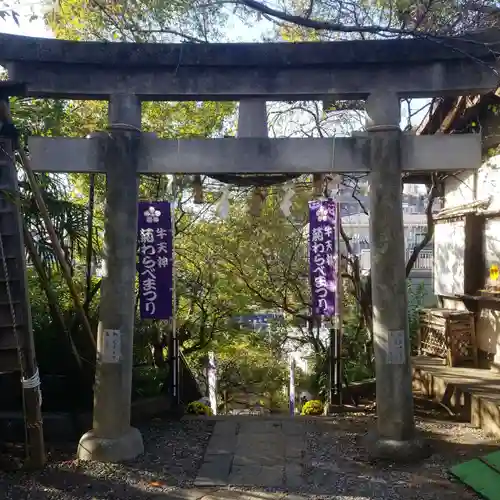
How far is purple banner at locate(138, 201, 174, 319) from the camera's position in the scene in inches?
303

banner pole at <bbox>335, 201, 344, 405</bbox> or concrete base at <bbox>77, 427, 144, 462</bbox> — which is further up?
banner pole at <bbox>335, 201, 344, 405</bbox>

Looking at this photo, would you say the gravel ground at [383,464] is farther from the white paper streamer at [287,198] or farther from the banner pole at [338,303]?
the white paper streamer at [287,198]

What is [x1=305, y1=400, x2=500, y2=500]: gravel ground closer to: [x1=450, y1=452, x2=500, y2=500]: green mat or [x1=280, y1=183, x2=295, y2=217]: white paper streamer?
[x1=450, y1=452, x2=500, y2=500]: green mat

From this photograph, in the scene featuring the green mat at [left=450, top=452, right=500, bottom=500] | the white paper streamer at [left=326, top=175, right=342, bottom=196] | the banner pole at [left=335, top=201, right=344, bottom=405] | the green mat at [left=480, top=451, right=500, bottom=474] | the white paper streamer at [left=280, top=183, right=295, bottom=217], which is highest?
the white paper streamer at [left=326, top=175, right=342, bottom=196]

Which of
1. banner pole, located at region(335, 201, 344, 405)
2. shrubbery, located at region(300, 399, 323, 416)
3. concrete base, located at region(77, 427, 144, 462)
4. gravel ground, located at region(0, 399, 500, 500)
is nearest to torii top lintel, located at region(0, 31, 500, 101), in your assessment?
banner pole, located at region(335, 201, 344, 405)

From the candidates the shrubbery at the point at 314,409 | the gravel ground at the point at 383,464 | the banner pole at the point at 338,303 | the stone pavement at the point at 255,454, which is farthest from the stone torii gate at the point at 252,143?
the shrubbery at the point at 314,409

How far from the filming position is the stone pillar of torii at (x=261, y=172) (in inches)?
267

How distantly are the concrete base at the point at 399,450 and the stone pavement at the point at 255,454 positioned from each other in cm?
95

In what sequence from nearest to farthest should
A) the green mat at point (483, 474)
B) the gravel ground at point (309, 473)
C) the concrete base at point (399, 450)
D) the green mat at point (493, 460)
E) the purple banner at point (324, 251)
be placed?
the green mat at point (483, 474), the gravel ground at point (309, 473), the green mat at point (493, 460), the concrete base at point (399, 450), the purple banner at point (324, 251)

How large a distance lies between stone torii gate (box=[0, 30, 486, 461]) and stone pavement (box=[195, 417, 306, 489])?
1.05m

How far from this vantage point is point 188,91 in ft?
22.7

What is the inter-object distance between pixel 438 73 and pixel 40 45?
5008 millimetres

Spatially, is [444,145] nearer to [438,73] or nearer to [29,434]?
[438,73]

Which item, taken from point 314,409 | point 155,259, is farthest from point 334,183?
point 314,409
